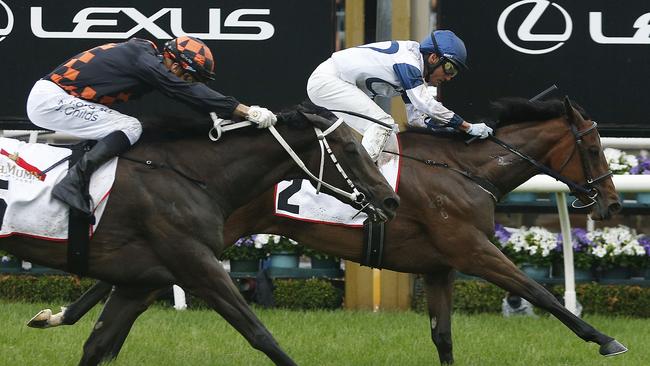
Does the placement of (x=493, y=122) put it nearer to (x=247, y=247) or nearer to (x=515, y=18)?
(x=515, y=18)

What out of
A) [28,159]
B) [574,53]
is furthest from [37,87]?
[574,53]

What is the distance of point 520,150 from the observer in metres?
6.52

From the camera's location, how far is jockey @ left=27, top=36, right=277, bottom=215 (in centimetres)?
510

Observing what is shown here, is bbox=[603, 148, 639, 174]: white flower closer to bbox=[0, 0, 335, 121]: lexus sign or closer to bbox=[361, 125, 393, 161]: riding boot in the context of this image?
bbox=[0, 0, 335, 121]: lexus sign

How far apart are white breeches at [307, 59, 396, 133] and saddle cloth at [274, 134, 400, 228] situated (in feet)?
0.79

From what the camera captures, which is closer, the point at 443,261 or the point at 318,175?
the point at 318,175

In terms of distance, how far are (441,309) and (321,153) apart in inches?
60.3

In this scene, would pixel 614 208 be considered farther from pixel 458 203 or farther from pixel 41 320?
pixel 41 320

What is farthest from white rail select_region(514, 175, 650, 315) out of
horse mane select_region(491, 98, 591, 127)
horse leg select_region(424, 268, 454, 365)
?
horse leg select_region(424, 268, 454, 365)

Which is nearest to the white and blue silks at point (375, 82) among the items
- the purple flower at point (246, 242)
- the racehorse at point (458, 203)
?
the racehorse at point (458, 203)

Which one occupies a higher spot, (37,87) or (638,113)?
(37,87)

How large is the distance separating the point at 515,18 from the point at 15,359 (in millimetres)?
3950

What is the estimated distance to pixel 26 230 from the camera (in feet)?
16.6

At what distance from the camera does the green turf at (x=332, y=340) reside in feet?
20.9
